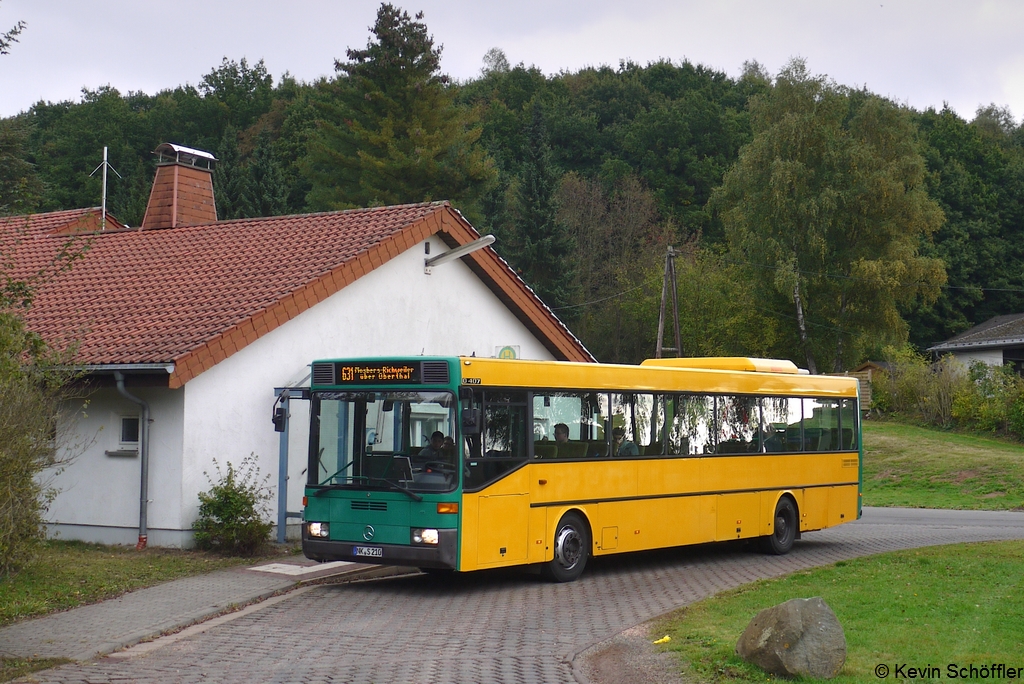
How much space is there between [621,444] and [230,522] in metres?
5.73

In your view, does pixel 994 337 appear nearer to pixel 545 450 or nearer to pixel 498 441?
pixel 545 450

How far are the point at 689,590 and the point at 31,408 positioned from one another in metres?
7.95

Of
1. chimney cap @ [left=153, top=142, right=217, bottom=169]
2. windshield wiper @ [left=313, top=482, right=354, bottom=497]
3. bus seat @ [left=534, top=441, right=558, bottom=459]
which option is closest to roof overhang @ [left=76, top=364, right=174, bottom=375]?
windshield wiper @ [left=313, top=482, right=354, bottom=497]

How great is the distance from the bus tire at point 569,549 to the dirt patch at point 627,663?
397 cm

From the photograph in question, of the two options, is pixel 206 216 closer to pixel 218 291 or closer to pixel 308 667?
pixel 218 291

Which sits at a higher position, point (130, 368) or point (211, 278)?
point (211, 278)

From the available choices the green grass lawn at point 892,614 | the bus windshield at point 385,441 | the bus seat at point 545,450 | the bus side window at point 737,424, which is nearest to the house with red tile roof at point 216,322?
the bus windshield at point 385,441

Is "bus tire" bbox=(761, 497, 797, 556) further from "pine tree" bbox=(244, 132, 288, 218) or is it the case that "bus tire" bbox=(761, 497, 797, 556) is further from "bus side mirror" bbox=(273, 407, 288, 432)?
"pine tree" bbox=(244, 132, 288, 218)

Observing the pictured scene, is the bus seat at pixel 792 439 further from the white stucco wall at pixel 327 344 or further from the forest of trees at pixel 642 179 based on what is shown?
the forest of trees at pixel 642 179

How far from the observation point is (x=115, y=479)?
18047 millimetres

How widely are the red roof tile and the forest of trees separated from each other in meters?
22.9

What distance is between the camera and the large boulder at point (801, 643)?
28.0 ft

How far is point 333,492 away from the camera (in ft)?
46.6

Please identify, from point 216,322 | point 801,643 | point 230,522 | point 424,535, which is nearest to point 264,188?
point 216,322
